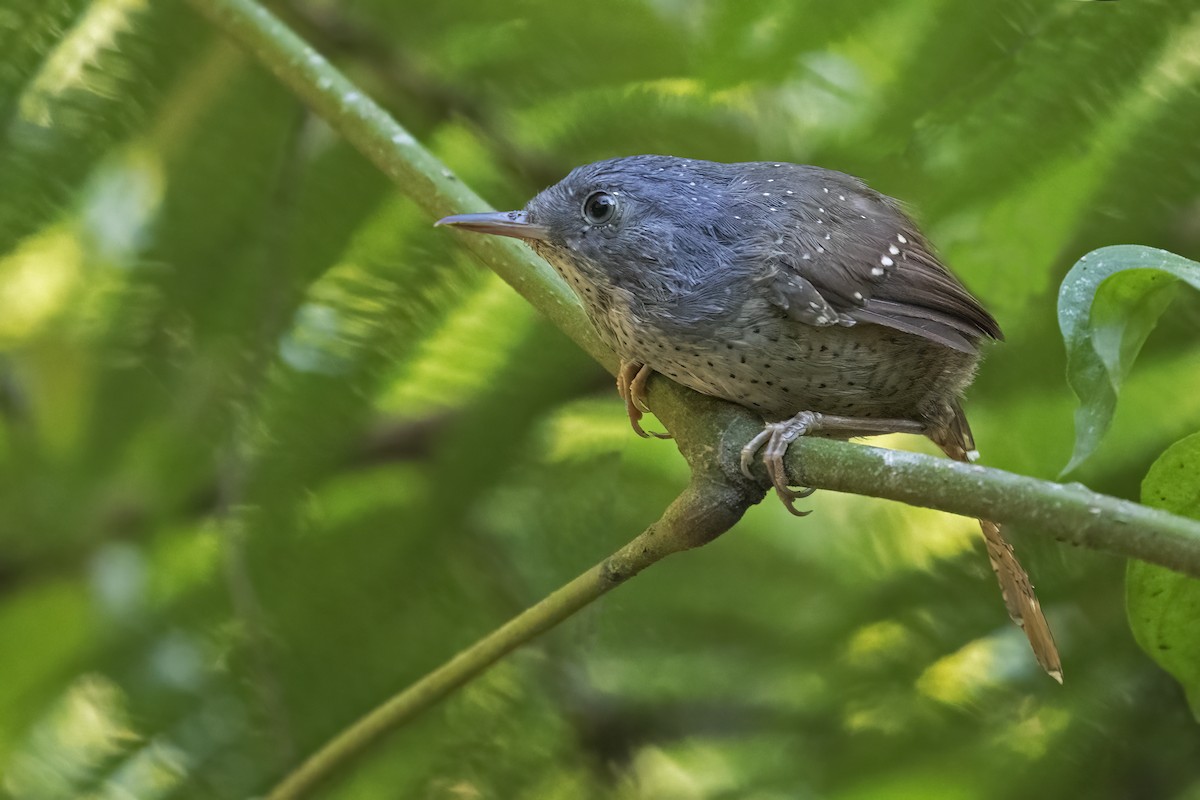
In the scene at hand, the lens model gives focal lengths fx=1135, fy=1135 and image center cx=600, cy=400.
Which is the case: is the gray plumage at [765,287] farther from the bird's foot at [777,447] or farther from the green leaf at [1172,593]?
the green leaf at [1172,593]

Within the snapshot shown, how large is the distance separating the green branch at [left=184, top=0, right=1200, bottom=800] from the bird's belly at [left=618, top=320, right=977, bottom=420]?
0.04 metres

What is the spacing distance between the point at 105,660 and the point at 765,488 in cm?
113

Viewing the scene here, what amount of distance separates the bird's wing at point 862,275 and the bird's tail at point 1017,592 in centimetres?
14

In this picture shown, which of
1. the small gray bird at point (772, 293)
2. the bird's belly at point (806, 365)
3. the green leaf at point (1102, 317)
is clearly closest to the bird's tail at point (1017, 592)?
the small gray bird at point (772, 293)

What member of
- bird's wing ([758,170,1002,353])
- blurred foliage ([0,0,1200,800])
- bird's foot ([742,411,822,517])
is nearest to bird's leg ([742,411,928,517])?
bird's foot ([742,411,822,517])

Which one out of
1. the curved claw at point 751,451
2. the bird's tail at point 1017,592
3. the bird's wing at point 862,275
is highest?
the bird's wing at point 862,275

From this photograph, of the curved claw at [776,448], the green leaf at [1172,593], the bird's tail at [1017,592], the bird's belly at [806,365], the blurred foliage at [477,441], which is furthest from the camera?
the blurred foliage at [477,441]

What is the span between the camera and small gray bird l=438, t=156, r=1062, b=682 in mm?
1151

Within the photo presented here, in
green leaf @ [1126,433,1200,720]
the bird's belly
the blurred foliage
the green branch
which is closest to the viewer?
the green branch

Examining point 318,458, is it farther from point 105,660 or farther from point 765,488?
point 765,488

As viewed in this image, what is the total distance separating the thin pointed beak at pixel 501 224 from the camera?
1179 mm

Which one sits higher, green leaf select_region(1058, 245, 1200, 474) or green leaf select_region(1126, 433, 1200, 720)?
green leaf select_region(1058, 245, 1200, 474)

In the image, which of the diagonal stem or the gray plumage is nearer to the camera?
the diagonal stem

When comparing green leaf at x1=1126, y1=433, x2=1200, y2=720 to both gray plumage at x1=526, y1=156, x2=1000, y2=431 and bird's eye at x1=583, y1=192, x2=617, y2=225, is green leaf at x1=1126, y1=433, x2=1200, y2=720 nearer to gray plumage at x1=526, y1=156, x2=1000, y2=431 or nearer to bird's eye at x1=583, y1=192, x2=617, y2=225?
gray plumage at x1=526, y1=156, x2=1000, y2=431
